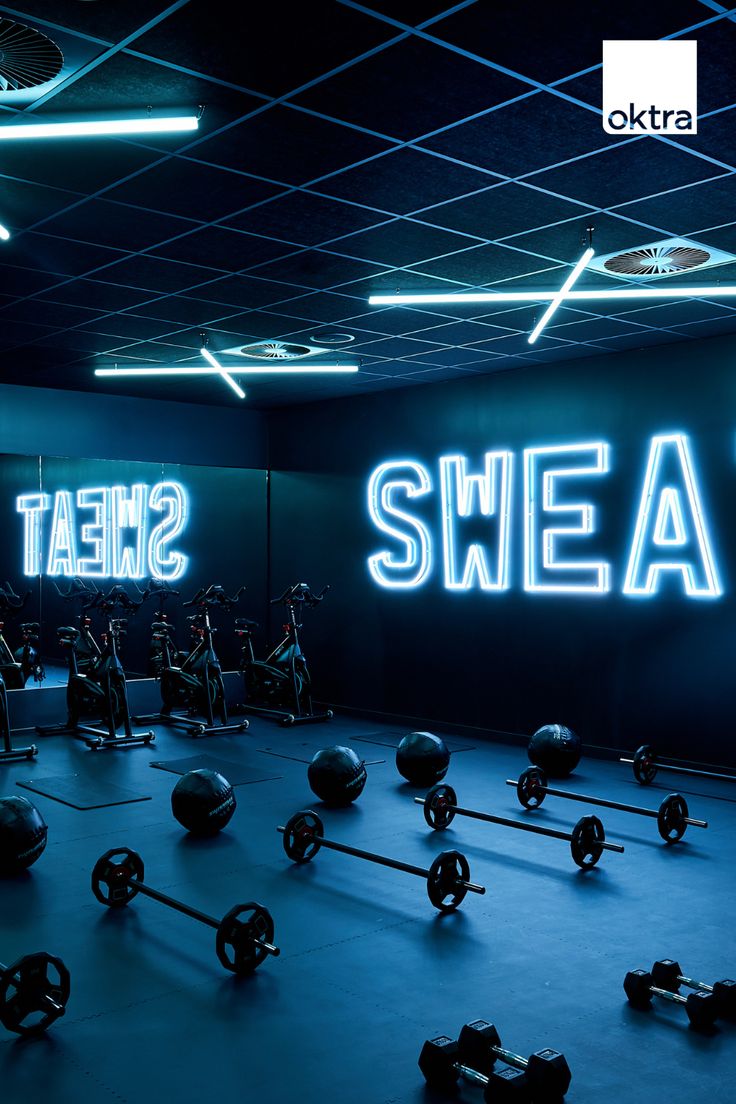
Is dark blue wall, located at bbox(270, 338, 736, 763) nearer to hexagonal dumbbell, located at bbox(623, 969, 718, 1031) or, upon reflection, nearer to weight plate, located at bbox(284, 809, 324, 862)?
weight plate, located at bbox(284, 809, 324, 862)

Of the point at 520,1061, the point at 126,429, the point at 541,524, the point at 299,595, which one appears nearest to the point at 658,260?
the point at 541,524

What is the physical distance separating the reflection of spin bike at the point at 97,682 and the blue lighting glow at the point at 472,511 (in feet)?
9.42

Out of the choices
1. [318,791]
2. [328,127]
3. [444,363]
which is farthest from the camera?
[444,363]

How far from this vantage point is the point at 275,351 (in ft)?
26.8

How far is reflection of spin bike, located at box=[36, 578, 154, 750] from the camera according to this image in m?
8.44

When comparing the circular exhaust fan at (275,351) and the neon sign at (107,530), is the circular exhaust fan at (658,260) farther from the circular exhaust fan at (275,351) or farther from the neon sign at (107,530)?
the neon sign at (107,530)

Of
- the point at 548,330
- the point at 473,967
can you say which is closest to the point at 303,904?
the point at 473,967

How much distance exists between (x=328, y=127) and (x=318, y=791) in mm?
4033

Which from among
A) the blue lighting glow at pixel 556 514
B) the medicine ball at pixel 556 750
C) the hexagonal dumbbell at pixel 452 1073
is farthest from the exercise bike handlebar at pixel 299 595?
the hexagonal dumbbell at pixel 452 1073

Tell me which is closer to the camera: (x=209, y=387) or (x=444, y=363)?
(x=444, y=363)

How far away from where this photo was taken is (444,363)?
839 cm

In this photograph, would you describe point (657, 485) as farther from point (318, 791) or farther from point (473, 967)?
point (473, 967)

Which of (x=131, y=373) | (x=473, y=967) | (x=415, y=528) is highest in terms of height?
(x=131, y=373)

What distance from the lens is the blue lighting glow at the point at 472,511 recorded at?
8539 mm
